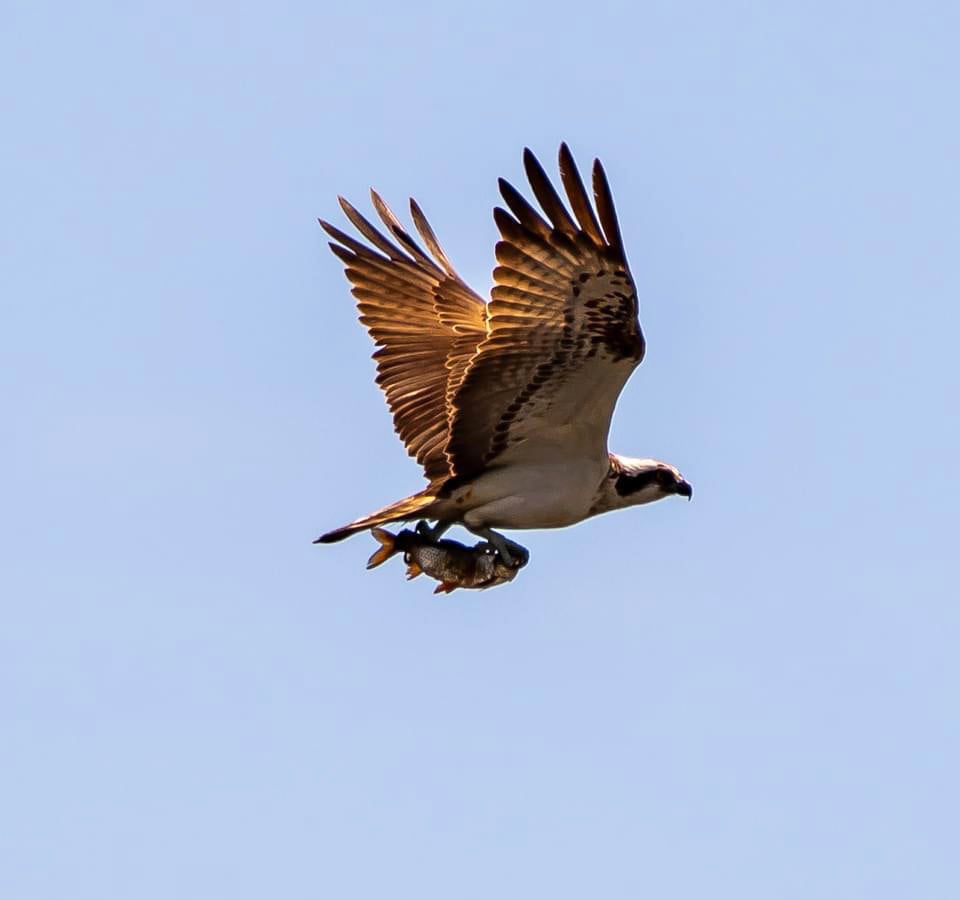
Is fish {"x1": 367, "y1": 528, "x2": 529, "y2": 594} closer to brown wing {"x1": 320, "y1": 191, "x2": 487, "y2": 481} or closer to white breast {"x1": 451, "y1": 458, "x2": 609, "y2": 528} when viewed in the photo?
white breast {"x1": 451, "y1": 458, "x2": 609, "y2": 528}

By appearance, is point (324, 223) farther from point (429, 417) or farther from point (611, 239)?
point (611, 239)

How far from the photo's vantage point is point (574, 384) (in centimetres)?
1438

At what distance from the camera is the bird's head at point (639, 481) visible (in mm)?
15312

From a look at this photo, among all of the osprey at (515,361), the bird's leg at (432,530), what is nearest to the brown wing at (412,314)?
the osprey at (515,361)

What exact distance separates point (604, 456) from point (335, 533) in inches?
74.4

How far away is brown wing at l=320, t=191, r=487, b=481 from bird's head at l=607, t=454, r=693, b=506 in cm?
147

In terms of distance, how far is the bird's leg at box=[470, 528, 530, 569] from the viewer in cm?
1465

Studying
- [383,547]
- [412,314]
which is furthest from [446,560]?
[412,314]

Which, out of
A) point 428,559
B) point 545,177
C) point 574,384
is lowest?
point 428,559

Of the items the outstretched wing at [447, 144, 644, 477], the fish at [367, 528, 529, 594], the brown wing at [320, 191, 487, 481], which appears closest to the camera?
the outstretched wing at [447, 144, 644, 477]

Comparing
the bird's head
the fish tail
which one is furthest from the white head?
the fish tail

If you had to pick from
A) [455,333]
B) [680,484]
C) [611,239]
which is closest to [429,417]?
[455,333]

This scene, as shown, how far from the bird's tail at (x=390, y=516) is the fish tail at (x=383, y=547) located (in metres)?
0.07

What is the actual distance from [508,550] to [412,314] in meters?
3.03
